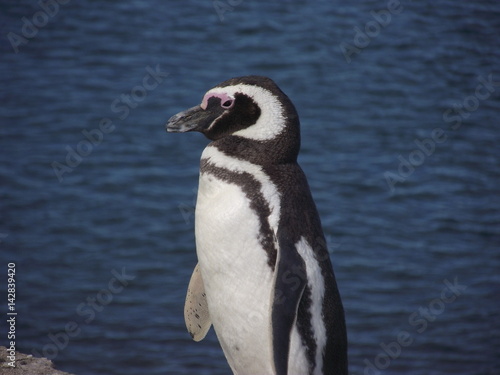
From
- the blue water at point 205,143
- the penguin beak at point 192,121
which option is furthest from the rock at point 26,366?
the blue water at point 205,143

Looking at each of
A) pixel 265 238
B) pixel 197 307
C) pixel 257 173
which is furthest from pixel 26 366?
pixel 257 173

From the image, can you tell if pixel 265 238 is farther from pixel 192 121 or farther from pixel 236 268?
pixel 192 121

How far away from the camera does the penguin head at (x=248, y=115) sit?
3.66 metres

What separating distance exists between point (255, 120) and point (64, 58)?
10.7m

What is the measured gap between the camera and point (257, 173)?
145 inches

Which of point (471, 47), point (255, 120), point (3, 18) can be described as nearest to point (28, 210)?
point (3, 18)

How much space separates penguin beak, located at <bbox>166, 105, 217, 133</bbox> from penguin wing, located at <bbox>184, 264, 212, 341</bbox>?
0.72 meters

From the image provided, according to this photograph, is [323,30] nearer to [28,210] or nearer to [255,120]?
[28,210]

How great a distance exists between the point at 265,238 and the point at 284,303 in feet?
0.96

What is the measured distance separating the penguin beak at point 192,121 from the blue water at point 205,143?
10.5 ft

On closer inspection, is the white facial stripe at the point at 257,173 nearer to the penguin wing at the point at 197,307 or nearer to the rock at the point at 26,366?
the penguin wing at the point at 197,307

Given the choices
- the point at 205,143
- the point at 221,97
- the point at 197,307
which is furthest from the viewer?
the point at 205,143

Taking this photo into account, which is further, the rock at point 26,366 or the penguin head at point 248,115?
the rock at point 26,366

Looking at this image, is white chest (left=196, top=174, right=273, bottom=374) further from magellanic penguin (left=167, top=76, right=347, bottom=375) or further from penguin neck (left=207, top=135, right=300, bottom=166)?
penguin neck (left=207, top=135, right=300, bottom=166)
